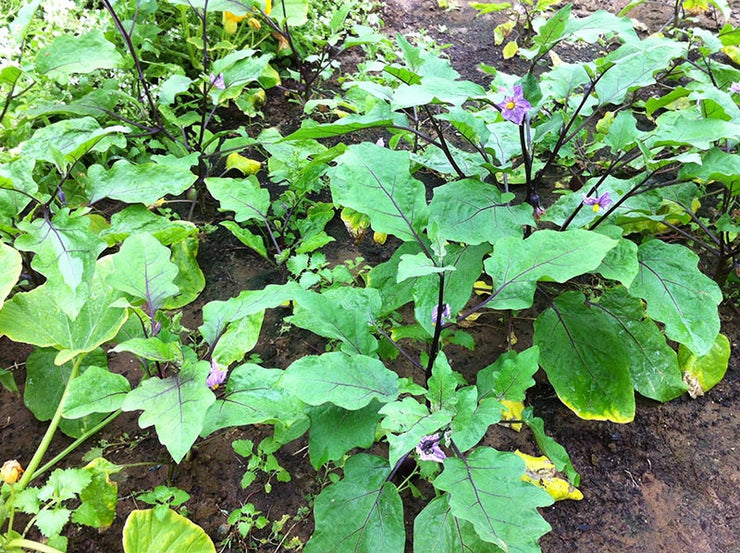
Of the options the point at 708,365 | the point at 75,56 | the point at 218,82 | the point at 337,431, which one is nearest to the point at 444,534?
the point at 337,431

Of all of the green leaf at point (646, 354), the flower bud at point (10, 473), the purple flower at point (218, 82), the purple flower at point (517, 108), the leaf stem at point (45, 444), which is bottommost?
the green leaf at point (646, 354)

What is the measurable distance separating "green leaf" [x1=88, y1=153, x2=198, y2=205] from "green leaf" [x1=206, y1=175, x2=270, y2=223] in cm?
17

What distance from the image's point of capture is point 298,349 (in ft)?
6.15

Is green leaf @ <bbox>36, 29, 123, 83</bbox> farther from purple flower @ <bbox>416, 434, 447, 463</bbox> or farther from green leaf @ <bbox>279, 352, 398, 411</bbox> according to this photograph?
purple flower @ <bbox>416, 434, 447, 463</bbox>

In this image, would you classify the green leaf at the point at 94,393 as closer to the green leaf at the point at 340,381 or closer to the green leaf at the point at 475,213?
the green leaf at the point at 340,381

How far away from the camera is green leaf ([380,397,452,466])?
3.39 ft

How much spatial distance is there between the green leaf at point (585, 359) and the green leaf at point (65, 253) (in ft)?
4.40

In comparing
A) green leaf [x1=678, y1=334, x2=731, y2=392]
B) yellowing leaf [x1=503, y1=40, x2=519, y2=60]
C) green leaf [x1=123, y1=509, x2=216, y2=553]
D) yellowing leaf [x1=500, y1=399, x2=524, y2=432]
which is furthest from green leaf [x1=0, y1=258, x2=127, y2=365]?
yellowing leaf [x1=503, y1=40, x2=519, y2=60]

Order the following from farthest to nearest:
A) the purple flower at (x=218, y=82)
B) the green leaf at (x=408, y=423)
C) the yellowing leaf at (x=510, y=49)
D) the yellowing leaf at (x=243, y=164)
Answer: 1. the yellowing leaf at (x=510, y=49)
2. the yellowing leaf at (x=243, y=164)
3. the purple flower at (x=218, y=82)
4. the green leaf at (x=408, y=423)

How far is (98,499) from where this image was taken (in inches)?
51.5

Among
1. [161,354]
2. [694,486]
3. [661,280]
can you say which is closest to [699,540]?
[694,486]

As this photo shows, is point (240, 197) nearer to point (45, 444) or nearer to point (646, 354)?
point (45, 444)

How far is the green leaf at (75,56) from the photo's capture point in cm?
191

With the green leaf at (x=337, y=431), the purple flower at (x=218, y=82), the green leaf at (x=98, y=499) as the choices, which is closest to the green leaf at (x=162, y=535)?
the green leaf at (x=98, y=499)
